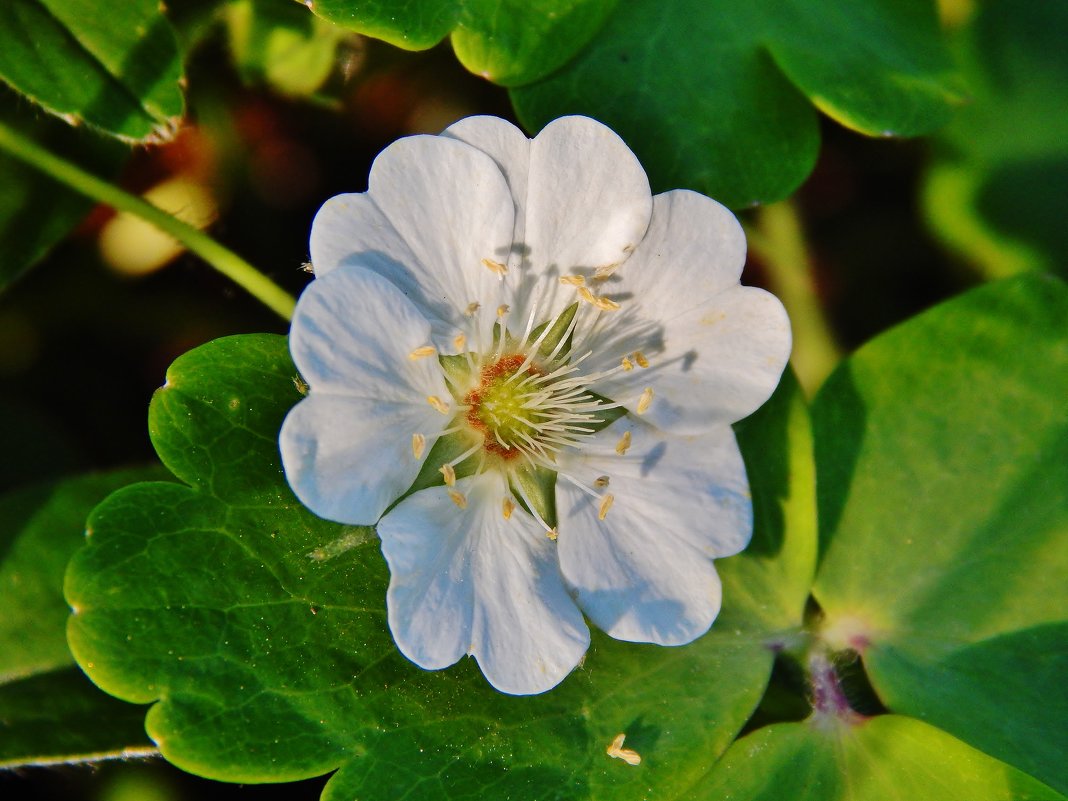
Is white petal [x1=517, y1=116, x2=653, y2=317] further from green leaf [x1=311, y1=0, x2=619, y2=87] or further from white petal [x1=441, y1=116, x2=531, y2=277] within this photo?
green leaf [x1=311, y1=0, x2=619, y2=87]

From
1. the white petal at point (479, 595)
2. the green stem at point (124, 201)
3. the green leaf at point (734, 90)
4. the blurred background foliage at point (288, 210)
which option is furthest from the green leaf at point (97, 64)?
the white petal at point (479, 595)

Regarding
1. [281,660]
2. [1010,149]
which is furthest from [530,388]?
[1010,149]

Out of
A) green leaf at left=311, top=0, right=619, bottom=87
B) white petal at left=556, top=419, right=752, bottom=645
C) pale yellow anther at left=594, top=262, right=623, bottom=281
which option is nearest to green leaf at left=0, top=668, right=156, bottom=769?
white petal at left=556, top=419, right=752, bottom=645

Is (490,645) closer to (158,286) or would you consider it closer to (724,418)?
(724,418)

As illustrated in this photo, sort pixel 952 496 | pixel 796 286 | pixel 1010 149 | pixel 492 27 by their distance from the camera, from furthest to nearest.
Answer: pixel 1010 149
pixel 796 286
pixel 952 496
pixel 492 27

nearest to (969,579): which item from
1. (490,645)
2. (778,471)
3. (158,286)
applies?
(778,471)

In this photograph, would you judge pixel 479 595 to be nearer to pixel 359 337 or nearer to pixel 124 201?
pixel 359 337

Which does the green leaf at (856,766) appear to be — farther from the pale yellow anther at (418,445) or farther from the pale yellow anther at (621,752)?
the pale yellow anther at (418,445)
